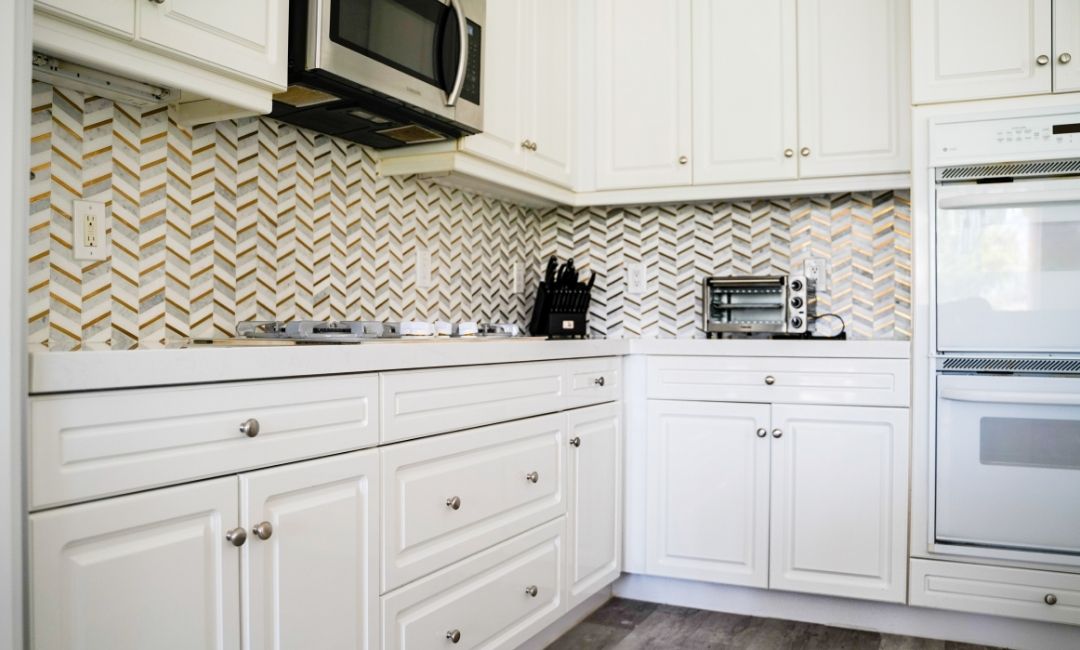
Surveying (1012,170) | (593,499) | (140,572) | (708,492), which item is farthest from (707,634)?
(140,572)

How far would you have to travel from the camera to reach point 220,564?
1.33m

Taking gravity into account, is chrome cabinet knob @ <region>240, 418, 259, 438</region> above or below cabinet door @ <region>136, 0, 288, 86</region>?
below

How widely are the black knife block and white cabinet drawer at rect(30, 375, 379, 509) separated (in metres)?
1.41

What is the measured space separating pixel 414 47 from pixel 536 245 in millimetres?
1465

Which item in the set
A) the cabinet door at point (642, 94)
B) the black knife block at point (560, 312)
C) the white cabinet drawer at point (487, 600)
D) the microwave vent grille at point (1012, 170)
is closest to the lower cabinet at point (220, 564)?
the white cabinet drawer at point (487, 600)

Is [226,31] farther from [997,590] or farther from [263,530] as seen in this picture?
[997,590]

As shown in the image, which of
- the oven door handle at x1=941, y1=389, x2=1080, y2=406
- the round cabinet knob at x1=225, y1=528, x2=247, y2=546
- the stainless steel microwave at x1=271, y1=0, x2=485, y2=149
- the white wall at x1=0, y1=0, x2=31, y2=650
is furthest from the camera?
the oven door handle at x1=941, y1=389, x2=1080, y2=406

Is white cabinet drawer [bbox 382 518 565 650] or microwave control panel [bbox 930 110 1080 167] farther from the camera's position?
microwave control panel [bbox 930 110 1080 167]

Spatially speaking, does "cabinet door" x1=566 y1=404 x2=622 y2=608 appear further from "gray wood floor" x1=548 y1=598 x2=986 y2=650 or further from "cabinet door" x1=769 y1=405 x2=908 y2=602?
"cabinet door" x1=769 y1=405 x2=908 y2=602

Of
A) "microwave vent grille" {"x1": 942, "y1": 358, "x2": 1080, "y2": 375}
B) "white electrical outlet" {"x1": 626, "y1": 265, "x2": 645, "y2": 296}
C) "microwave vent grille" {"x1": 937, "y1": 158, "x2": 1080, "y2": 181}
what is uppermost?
"microwave vent grille" {"x1": 937, "y1": 158, "x2": 1080, "y2": 181}

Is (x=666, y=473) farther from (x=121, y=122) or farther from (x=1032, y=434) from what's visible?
(x=121, y=122)

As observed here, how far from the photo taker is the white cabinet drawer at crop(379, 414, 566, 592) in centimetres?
173

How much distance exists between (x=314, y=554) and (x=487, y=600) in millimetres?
658

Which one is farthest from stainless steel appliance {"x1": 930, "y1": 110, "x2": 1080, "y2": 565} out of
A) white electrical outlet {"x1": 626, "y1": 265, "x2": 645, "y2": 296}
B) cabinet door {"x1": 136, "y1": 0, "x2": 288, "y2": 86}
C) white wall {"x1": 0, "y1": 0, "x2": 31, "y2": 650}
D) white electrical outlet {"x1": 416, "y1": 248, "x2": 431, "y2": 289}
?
white wall {"x1": 0, "y1": 0, "x2": 31, "y2": 650}
